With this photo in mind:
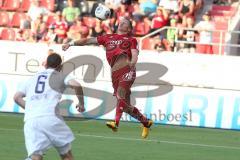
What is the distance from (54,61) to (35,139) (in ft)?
3.26

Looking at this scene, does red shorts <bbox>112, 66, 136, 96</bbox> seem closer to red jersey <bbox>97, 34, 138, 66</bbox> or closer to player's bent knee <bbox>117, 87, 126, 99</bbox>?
player's bent knee <bbox>117, 87, 126, 99</bbox>

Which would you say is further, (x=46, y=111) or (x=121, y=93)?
(x=121, y=93)

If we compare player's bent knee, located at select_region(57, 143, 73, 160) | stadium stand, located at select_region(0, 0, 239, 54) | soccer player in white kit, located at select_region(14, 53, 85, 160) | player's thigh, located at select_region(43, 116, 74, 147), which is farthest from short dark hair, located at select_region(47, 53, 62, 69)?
stadium stand, located at select_region(0, 0, 239, 54)

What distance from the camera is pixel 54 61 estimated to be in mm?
11336

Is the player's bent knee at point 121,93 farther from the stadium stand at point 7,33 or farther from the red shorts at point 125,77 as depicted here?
the stadium stand at point 7,33

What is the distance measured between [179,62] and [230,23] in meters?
4.58

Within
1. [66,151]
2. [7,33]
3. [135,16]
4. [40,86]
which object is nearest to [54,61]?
[40,86]

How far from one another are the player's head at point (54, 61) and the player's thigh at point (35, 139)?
0.70 meters

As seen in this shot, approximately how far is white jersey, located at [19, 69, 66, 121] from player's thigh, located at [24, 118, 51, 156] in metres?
0.11

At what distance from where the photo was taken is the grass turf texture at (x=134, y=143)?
48.9 ft

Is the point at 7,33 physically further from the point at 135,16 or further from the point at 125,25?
the point at 125,25

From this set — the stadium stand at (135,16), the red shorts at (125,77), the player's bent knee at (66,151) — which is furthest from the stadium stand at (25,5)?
the player's bent knee at (66,151)

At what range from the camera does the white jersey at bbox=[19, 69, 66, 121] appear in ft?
37.1

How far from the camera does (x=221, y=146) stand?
17219mm
